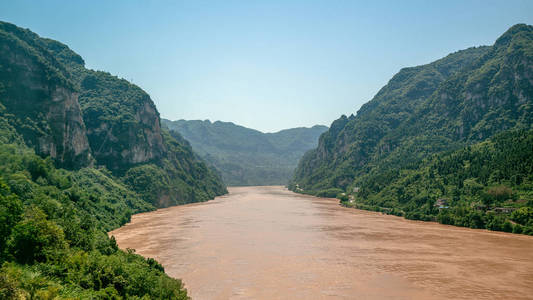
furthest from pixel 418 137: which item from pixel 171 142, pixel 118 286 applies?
pixel 118 286

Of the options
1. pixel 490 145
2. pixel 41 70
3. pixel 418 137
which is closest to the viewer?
pixel 41 70

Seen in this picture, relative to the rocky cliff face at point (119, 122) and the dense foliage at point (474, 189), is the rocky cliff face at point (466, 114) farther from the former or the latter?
the rocky cliff face at point (119, 122)

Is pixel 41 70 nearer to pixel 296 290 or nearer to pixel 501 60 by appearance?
pixel 296 290

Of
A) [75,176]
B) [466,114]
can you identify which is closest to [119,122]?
[75,176]

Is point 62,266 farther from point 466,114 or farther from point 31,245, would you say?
point 466,114

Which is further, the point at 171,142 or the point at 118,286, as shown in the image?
the point at 171,142

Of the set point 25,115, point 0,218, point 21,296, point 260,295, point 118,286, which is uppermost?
point 25,115

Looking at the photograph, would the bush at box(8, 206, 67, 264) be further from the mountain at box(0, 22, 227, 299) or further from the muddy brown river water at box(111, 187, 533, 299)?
the muddy brown river water at box(111, 187, 533, 299)
